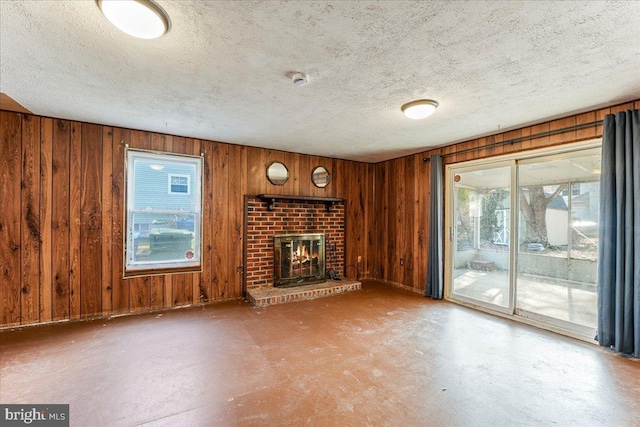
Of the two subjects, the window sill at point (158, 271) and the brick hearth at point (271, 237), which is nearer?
the window sill at point (158, 271)

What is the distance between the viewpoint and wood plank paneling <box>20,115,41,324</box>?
3.09 meters

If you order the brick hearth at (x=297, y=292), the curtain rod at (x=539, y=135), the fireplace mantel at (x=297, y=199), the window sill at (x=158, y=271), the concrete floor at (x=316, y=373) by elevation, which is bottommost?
the concrete floor at (x=316, y=373)

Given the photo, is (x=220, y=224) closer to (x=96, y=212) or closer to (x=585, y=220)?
(x=96, y=212)

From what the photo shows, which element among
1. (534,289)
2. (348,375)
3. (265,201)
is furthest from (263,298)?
(534,289)

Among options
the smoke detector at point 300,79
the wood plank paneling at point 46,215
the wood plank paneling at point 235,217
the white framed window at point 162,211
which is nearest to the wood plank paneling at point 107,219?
the white framed window at point 162,211

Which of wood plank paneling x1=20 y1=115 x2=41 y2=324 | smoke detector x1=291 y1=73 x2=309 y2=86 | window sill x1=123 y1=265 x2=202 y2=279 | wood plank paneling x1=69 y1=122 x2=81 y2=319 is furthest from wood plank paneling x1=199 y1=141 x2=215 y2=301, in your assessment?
smoke detector x1=291 y1=73 x2=309 y2=86

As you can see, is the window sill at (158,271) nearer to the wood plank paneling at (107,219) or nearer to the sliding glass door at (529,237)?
the wood plank paneling at (107,219)

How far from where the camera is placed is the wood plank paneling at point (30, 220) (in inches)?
121

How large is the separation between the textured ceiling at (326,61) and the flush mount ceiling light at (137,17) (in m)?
0.07

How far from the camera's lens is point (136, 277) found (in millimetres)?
3596

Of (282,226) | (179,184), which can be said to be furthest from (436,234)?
(179,184)

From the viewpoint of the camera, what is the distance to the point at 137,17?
1.46 m

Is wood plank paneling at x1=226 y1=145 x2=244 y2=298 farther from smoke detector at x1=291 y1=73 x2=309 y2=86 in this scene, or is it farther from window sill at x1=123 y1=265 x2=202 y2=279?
smoke detector at x1=291 y1=73 x2=309 y2=86

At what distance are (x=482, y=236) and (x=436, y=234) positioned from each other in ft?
2.10
